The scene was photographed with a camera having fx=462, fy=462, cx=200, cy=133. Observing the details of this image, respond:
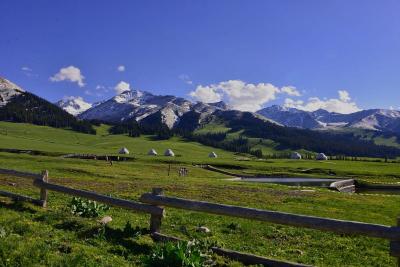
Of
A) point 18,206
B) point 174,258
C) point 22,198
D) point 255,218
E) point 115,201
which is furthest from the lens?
point 22,198

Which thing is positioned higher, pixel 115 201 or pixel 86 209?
pixel 115 201

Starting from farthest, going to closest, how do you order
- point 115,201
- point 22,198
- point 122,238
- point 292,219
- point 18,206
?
point 22,198 → point 18,206 → point 115,201 → point 122,238 → point 292,219

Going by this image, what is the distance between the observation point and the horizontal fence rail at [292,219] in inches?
500

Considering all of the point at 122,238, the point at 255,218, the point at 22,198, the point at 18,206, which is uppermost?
the point at 255,218

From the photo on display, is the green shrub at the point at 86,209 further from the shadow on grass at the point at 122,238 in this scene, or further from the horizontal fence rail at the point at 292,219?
the horizontal fence rail at the point at 292,219

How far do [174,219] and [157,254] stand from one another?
938 cm

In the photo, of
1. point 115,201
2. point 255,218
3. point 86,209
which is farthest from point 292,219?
point 86,209

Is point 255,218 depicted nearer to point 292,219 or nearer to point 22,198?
point 292,219

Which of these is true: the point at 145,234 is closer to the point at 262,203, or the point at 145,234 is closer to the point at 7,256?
the point at 7,256

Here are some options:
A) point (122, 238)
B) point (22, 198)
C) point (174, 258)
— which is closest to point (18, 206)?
point (22, 198)

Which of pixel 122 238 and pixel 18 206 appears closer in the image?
pixel 122 238

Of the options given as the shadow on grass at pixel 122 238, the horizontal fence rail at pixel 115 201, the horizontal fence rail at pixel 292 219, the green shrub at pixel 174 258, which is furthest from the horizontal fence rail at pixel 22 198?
the green shrub at pixel 174 258

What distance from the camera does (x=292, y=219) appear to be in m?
14.4

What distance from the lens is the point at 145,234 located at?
17234 millimetres
